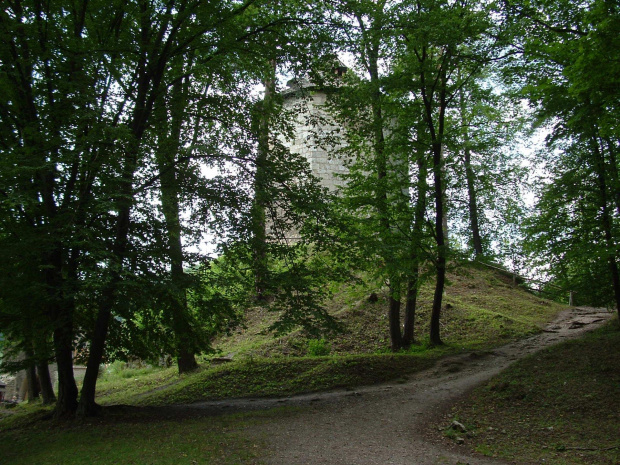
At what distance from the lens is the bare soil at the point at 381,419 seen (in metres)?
5.19

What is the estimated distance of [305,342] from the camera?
1218 cm

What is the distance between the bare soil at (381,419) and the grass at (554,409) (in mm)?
479

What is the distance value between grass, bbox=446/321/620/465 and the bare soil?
1.57 ft

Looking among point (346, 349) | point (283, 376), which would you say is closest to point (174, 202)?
point (283, 376)

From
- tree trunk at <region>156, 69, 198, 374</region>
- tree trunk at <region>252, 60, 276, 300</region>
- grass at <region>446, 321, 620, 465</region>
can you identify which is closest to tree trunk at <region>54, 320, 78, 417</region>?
tree trunk at <region>156, 69, 198, 374</region>

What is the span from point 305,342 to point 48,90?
8.68 m

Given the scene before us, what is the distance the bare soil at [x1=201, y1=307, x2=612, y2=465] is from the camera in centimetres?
519

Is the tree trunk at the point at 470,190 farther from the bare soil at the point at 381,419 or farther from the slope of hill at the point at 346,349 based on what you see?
the bare soil at the point at 381,419

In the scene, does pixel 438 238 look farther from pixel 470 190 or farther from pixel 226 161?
pixel 226 161

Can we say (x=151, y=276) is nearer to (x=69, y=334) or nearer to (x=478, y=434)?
(x=69, y=334)

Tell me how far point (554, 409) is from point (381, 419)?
2.67 meters

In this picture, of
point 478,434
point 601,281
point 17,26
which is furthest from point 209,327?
point 601,281

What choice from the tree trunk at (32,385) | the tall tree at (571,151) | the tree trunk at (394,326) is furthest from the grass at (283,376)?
the tall tree at (571,151)

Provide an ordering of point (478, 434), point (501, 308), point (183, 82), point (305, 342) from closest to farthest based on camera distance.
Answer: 1. point (478, 434)
2. point (183, 82)
3. point (305, 342)
4. point (501, 308)
